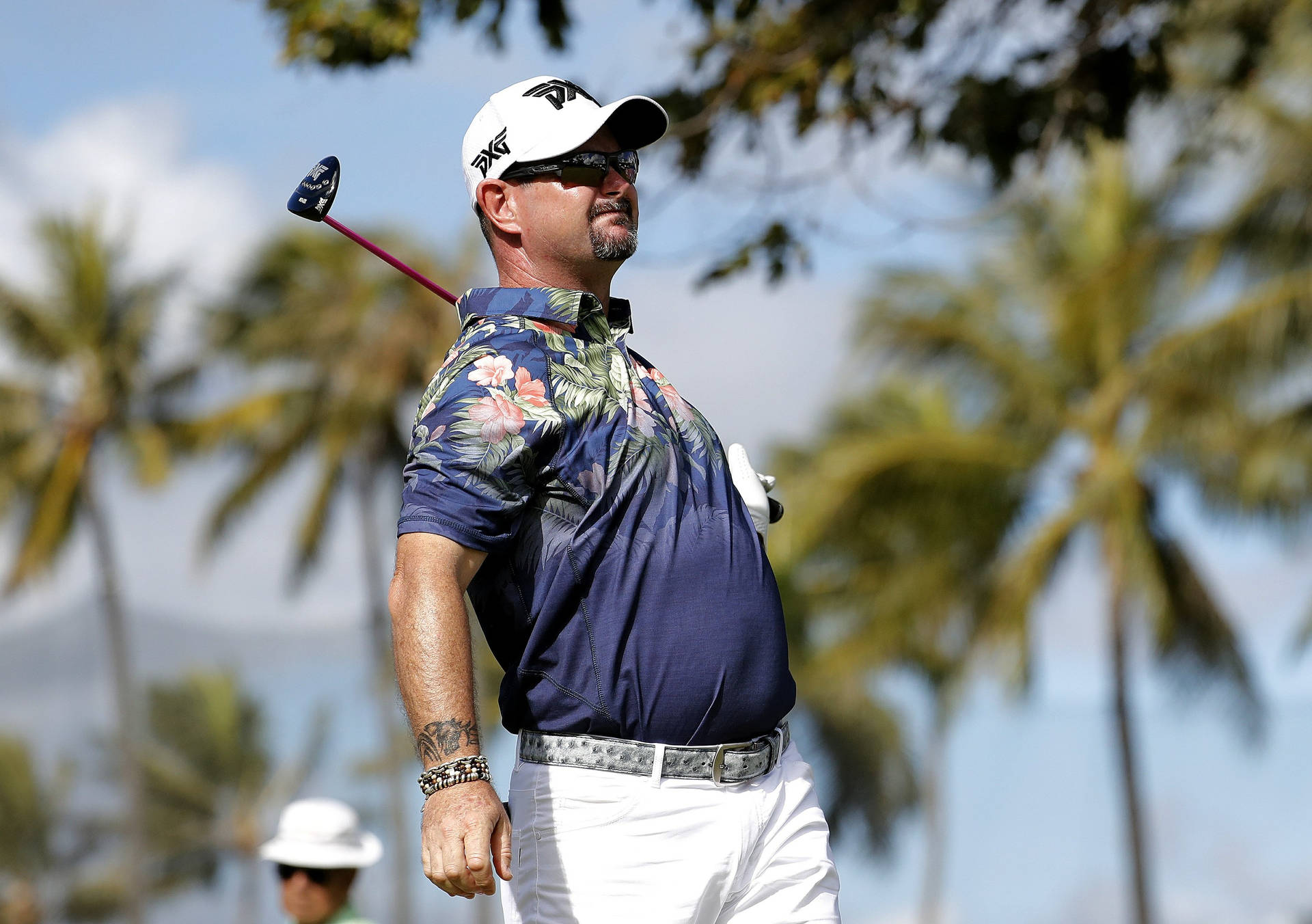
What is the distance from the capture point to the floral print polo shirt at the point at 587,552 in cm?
276

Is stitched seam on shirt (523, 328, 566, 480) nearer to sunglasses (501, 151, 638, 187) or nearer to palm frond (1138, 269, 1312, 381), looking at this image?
sunglasses (501, 151, 638, 187)

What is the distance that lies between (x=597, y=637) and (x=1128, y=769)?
66.2 ft

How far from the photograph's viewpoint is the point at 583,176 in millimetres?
3188

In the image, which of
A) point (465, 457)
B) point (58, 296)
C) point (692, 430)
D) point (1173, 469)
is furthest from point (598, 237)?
point (58, 296)

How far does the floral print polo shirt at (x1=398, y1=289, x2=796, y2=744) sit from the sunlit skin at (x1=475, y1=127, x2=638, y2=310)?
0.77ft

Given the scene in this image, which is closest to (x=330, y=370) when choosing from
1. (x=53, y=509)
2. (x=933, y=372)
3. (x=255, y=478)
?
(x=255, y=478)

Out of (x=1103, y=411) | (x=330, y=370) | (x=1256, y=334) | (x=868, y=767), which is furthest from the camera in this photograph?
(x=868, y=767)

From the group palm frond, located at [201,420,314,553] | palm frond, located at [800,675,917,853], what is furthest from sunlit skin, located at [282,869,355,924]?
palm frond, located at [800,675,917,853]

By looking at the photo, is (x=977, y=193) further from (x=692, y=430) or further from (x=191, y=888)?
(x=191, y=888)

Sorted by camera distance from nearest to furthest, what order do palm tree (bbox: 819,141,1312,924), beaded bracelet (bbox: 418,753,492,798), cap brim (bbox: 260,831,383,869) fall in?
beaded bracelet (bbox: 418,753,492,798)
cap brim (bbox: 260,831,383,869)
palm tree (bbox: 819,141,1312,924)

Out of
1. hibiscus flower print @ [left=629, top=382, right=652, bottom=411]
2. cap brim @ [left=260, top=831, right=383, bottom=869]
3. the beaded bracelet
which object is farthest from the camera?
cap brim @ [left=260, top=831, right=383, bottom=869]

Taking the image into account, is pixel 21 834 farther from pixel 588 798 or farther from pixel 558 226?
pixel 588 798

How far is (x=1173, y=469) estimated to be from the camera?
20781 mm

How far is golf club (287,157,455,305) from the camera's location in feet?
11.0
